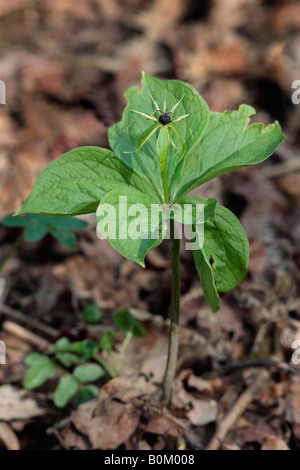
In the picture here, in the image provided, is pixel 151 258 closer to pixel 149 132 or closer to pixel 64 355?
pixel 64 355

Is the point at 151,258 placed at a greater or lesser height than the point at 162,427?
greater

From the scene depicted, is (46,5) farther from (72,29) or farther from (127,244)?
(127,244)

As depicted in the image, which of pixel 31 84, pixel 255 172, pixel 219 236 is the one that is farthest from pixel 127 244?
pixel 31 84

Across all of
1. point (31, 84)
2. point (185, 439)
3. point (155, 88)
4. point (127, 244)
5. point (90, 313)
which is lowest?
point (185, 439)

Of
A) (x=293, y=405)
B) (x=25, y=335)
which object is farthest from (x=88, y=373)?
(x=293, y=405)

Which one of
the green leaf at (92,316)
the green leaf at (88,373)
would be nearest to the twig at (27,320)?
the green leaf at (92,316)
